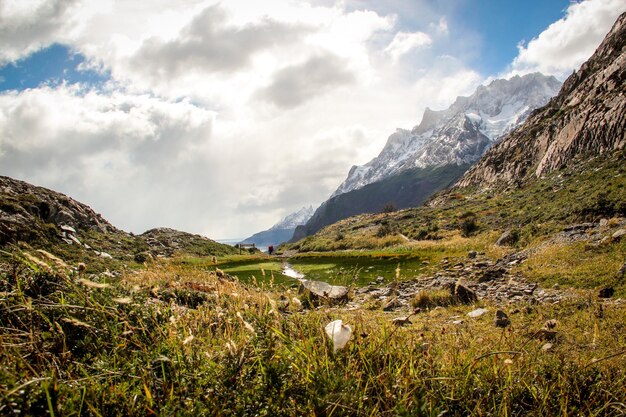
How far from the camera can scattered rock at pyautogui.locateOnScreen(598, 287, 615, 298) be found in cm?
952

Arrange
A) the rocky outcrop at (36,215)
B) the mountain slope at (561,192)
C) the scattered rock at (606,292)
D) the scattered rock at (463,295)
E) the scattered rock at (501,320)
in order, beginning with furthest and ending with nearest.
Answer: the rocky outcrop at (36,215)
the mountain slope at (561,192)
the scattered rock at (463,295)
the scattered rock at (606,292)
the scattered rock at (501,320)

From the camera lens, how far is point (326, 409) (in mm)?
2553

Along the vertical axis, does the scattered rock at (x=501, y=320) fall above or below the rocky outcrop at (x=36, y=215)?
below

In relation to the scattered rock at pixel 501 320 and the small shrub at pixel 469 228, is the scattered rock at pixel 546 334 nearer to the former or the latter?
the scattered rock at pixel 501 320

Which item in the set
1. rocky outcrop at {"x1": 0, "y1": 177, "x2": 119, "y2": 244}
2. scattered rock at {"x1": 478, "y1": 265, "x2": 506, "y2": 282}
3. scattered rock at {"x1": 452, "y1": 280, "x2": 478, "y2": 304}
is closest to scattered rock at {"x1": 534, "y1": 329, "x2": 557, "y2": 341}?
scattered rock at {"x1": 452, "y1": 280, "x2": 478, "y2": 304}

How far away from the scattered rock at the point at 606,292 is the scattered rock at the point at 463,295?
3.35m

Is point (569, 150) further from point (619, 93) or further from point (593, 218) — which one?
point (593, 218)

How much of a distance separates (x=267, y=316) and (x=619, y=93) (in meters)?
77.4

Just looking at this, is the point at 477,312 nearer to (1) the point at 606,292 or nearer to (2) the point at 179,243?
(1) the point at 606,292

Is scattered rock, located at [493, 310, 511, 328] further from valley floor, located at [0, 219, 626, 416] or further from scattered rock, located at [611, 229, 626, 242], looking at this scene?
scattered rock, located at [611, 229, 626, 242]

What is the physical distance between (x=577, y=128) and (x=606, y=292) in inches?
2640

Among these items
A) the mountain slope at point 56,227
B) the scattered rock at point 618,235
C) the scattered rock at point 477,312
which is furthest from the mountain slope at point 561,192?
the mountain slope at point 56,227

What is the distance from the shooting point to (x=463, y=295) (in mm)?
11820

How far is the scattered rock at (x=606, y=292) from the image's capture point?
952cm
